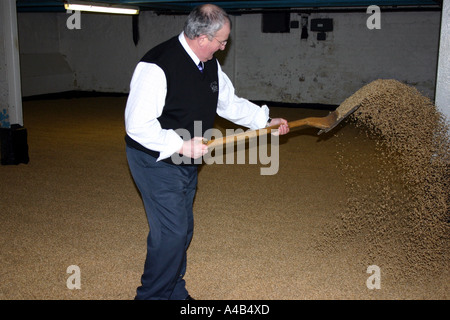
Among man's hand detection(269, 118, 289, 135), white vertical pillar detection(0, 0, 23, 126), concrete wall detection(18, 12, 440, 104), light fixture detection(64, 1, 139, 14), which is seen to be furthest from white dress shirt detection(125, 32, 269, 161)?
concrete wall detection(18, 12, 440, 104)

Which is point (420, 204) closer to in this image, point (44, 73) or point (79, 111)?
point (79, 111)

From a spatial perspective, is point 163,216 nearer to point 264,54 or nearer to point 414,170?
point 414,170

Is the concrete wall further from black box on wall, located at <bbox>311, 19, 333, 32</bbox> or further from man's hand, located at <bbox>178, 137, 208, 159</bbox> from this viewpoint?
man's hand, located at <bbox>178, 137, 208, 159</bbox>

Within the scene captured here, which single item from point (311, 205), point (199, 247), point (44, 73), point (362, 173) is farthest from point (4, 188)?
point (44, 73)

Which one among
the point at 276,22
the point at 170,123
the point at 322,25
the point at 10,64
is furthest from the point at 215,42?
the point at 276,22

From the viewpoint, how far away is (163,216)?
2.02 metres

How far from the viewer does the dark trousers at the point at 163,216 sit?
2016 millimetres

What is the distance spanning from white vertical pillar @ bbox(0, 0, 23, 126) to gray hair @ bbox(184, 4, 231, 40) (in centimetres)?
359

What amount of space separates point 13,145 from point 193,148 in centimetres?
377

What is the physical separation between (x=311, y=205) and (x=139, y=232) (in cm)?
138

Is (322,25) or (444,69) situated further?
(322,25)

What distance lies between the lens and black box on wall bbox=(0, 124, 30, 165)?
5078 mm

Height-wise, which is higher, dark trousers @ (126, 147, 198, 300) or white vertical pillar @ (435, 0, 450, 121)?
white vertical pillar @ (435, 0, 450, 121)

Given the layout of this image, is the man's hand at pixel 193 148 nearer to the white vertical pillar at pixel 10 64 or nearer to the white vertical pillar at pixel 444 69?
the white vertical pillar at pixel 444 69
